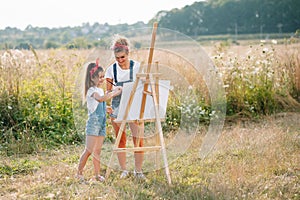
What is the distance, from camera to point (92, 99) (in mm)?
4270

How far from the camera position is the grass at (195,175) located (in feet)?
13.4

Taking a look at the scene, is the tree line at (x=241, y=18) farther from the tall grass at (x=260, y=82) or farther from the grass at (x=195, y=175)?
the grass at (x=195, y=175)

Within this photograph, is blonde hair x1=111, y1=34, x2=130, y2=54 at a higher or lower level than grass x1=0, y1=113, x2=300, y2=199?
higher

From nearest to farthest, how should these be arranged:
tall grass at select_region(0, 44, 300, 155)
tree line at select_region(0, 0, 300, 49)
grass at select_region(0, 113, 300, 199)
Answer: grass at select_region(0, 113, 300, 199) < tall grass at select_region(0, 44, 300, 155) < tree line at select_region(0, 0, 300, 49)

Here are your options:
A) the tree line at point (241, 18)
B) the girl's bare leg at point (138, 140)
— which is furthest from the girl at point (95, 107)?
the tree line at point (241, 18)

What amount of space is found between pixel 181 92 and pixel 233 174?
128 centimetres

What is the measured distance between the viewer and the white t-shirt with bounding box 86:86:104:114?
4254 millimetres

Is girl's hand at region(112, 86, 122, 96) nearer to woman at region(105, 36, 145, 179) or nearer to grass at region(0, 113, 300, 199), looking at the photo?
woman at region(105, 36, 145, 179)

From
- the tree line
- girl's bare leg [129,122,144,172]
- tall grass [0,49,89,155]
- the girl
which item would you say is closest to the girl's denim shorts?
the girl

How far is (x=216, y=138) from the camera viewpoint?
5.53 meters

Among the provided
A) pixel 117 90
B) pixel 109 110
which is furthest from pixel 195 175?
pixel 117 90

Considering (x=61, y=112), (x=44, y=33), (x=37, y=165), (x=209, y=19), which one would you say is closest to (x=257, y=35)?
(x=209, y=19)

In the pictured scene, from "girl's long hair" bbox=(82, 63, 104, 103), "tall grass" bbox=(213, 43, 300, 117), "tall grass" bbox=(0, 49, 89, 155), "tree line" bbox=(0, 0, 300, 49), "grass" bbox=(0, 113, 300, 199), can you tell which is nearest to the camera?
"grass" bbox=(0, 113, 300, 199)

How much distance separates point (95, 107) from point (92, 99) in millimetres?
80
